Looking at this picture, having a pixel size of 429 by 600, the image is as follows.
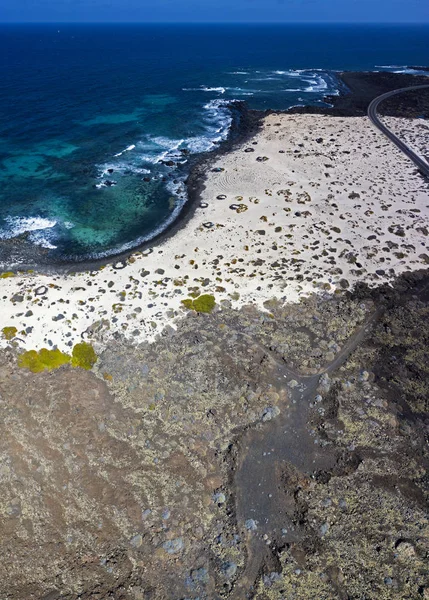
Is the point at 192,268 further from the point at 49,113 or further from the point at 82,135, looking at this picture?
the point at 49,113

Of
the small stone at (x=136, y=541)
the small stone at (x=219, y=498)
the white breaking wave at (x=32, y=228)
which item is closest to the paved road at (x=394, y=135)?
the white breaking wave at (x=32, y=228)

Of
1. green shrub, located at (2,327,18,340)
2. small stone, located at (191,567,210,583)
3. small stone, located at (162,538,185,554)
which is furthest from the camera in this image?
green shrub, located at (2,327,18,340)

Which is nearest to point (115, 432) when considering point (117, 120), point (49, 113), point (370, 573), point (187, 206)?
point (370, 573)

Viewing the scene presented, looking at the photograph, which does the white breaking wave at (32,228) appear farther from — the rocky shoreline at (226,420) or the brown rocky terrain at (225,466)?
the brown rocky terrain at (225,466)

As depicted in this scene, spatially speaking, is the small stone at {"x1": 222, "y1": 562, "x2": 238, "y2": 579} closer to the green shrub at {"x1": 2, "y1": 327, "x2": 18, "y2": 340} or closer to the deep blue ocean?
the green shrub at {"x1": 2, "y1": 327, "x2": 18, "y2": 340}

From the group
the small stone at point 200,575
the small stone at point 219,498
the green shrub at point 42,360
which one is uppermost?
the green shrub at point 42,360

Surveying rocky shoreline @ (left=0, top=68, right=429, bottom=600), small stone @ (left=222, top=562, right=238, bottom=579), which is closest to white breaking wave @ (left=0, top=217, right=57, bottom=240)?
rocky shoreline @ (left=0, top=68, right=429, bottom=600)
